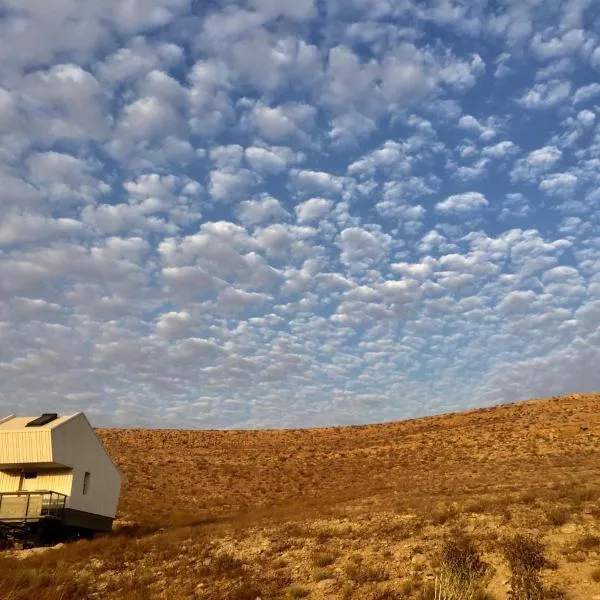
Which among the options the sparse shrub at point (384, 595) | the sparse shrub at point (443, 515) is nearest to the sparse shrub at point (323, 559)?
the sparse shrub at point (384, 595)

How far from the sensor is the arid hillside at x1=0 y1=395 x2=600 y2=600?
54.0 feet

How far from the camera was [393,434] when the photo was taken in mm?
69188

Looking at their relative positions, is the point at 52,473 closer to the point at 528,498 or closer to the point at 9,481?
the point at 9,481

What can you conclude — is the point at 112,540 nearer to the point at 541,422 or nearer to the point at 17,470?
the point at 17,470

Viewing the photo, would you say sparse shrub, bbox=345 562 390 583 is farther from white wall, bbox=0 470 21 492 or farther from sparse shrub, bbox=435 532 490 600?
white wall, bbox=0 470 21 492

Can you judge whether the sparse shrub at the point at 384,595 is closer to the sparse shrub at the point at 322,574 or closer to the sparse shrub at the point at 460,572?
the sparse shrub at the point at 460,572

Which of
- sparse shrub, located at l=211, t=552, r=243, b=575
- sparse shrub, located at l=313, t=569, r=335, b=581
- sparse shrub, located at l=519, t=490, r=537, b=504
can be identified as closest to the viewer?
sparse shrub, located at l=313, t=569, r=335, b=581

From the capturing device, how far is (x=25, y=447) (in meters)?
27.1

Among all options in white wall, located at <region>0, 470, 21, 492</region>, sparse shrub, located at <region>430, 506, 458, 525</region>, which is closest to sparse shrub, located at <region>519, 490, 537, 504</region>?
sparse shrub, located at <region>430, 506, 458, 525</region>

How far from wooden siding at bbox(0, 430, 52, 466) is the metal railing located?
1.50 meters

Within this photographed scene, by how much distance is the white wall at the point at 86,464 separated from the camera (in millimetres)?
27578

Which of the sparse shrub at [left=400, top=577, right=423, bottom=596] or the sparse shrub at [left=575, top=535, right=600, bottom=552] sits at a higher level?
the sparse shrub at [left=575, top=535, right=600, bottom=552]

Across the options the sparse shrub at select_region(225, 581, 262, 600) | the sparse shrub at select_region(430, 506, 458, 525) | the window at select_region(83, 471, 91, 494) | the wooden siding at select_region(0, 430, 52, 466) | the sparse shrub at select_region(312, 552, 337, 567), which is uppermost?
the wooden siding at select_region(0, 430, 52, 466)

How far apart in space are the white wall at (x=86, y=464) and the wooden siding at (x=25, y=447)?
39 cm
